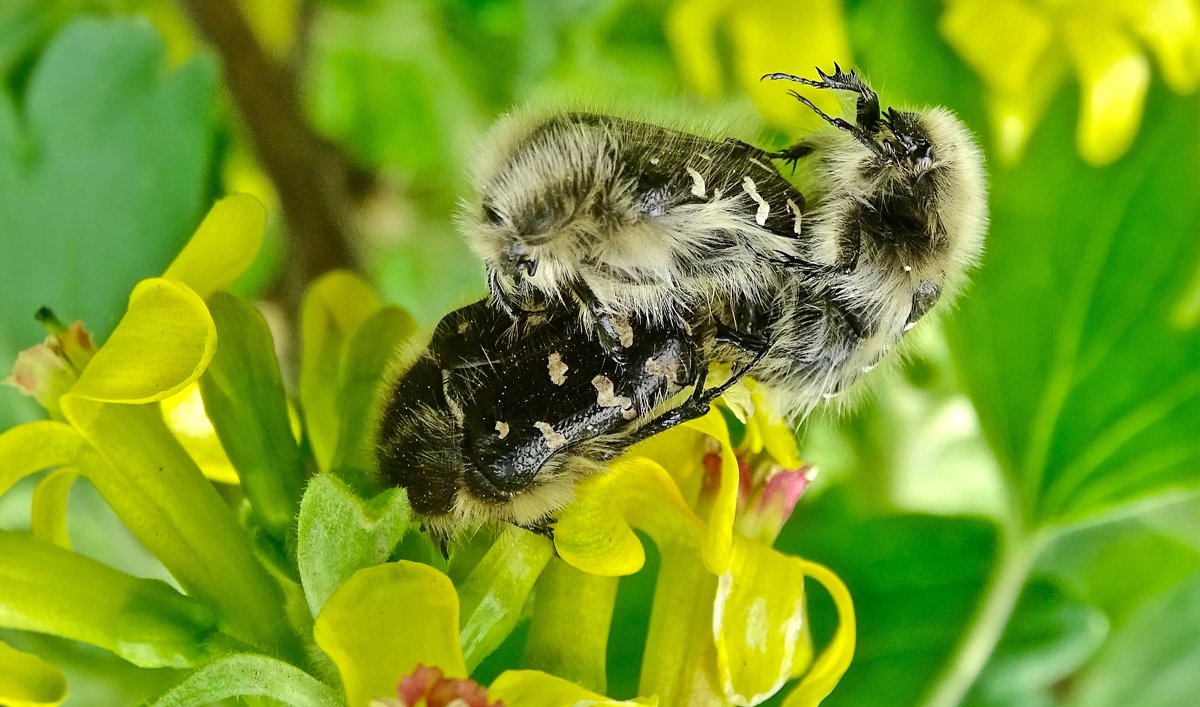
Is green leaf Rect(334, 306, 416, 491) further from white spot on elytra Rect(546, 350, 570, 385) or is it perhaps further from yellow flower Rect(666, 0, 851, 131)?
yellow flower Rect(666, 0, 851, 131)

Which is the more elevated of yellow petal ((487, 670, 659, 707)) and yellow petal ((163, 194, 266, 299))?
yellow petal ((163, 194, 266, 299))

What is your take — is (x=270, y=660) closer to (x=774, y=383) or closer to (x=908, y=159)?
(x=774, y=383)

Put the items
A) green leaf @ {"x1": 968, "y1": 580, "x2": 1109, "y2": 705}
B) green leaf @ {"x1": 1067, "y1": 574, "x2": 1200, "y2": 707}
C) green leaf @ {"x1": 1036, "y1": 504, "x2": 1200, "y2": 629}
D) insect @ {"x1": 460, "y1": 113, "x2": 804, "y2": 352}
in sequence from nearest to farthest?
insect @ {"x1": 460, "y1": 113, "x2": 804, "y2": 352}
green leaf @ {"x1": 968, "y1": 580, "x2": 1109, "y2": 705}
green leaf @ {"x1": 1067, "y1": 574, "x2": 1200, "y2": 707}
green leaf @ {"x1": 1036, "y1": 504, "x2": 1200, "y2": 629}

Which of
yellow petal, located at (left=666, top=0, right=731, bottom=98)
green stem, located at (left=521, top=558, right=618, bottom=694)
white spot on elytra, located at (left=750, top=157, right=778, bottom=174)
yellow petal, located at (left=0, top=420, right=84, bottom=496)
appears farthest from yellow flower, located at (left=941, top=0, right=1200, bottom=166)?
yellow petal, located at (left=0, top=420, right=84, bottom=496)

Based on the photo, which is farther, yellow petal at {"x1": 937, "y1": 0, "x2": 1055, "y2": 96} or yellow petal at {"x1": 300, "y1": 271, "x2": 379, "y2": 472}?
yellow petal at {"x1": 937, "y1": 0, "x2": 1055, "y2": 96}

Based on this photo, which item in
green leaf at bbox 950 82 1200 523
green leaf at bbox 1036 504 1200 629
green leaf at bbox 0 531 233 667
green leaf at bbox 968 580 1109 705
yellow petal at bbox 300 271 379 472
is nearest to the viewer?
green leaf at bbox 0 531 233 667

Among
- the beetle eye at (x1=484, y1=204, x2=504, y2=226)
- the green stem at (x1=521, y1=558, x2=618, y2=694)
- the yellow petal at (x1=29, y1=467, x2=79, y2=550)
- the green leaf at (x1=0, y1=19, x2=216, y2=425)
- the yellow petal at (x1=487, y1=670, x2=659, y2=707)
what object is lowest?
the green stem at (x1=521, y1=558, x2=618, y2=694)
